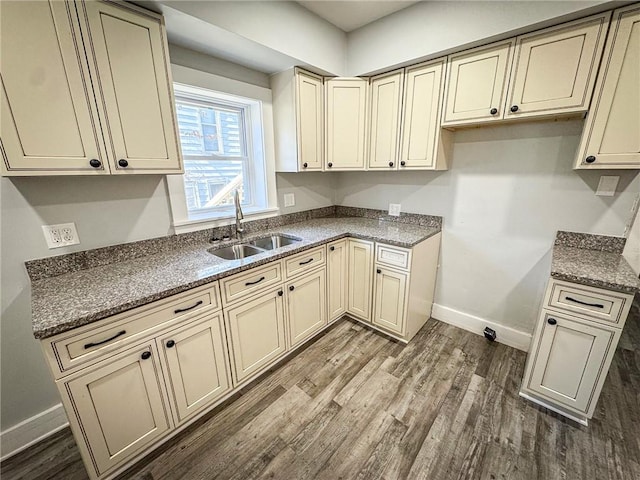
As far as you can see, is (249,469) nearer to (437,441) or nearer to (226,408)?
(226,408)

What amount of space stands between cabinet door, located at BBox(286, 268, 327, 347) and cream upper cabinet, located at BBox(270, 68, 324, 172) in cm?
98

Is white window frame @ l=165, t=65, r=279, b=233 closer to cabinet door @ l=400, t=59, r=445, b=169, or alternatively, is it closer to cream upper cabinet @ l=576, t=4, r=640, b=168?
cabinet door @ l=400, t=59, r=445, b=169

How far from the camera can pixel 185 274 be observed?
1.41 metres

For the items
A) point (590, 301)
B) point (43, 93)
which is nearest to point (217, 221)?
point (43, 93)

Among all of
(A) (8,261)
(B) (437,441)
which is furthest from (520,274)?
(A) (8,261)

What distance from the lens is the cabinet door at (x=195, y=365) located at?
4.43ft

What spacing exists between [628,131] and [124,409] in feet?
9.64

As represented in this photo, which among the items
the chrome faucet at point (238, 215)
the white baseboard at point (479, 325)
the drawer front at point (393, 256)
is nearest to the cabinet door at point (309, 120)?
the chrome faucet at point (238, 215)

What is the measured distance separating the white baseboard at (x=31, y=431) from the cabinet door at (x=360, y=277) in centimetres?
218

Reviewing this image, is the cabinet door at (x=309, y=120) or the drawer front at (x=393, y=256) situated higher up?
the cabinet door at (x=309, y=120)

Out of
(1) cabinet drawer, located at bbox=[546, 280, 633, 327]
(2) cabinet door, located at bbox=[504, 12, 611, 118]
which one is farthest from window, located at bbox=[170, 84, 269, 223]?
(1) cabinet drawer, located at bbox=[546, 280, 633, 327]

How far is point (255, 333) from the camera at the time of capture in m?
1.75

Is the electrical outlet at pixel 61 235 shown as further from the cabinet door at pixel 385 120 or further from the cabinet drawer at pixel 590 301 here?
the cabinet drawer at pixel 590 301

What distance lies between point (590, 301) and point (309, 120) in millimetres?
2229
